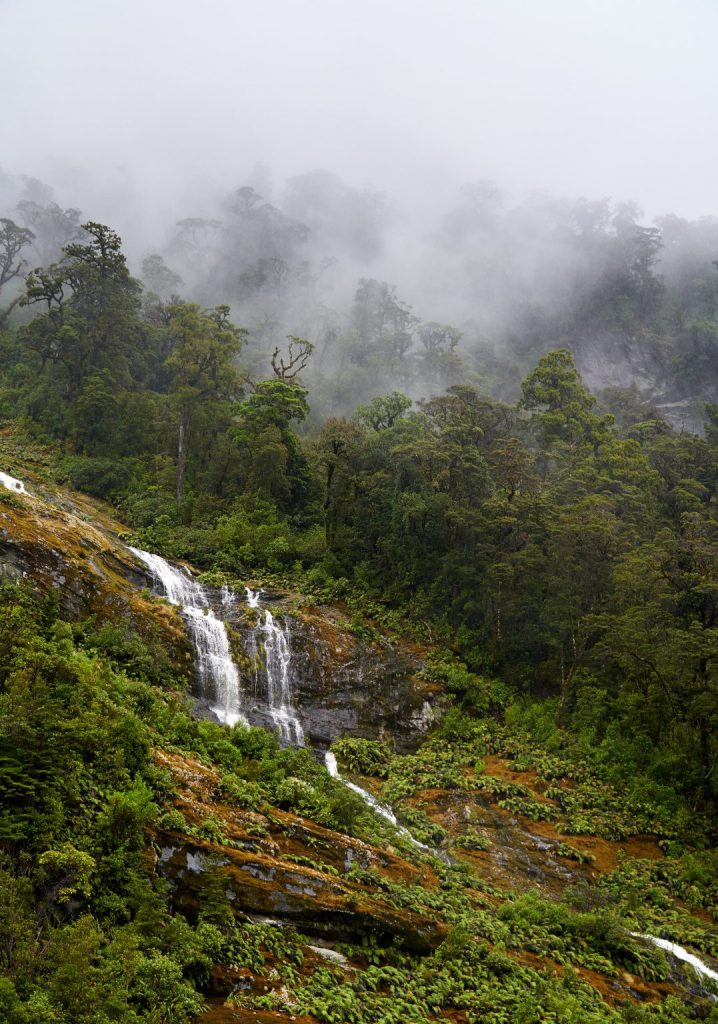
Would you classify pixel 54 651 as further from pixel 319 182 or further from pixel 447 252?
pixel 319 182

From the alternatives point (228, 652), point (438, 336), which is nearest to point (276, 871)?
point (228, 652)

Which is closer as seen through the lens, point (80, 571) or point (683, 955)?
point (683, 955)

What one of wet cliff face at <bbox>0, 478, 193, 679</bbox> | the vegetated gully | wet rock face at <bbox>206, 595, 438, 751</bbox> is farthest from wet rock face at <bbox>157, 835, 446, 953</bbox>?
wet rock face at <bbox>206, 595, 438, 751</bbox>

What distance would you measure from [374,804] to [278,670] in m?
7.00

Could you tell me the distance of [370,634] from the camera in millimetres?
27531

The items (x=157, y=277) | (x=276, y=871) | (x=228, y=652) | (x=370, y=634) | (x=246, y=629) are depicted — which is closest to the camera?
(x=276, y=871)

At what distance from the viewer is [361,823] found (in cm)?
1523

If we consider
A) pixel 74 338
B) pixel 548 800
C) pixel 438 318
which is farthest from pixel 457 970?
pixel 438 318

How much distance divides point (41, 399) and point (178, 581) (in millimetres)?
16711

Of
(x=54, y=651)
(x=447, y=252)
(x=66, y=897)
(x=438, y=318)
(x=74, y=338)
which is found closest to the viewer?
(x=66, y=897)

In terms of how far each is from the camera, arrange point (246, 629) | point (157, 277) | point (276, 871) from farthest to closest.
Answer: point (157, 277) < point (246, 629) < point (276, 871)

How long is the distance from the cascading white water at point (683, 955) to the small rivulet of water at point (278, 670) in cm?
1111

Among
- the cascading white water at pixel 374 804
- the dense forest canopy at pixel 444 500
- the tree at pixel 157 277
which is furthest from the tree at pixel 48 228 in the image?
the cascading white water at pixel 374 804

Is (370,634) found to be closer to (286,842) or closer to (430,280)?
(286,842)
